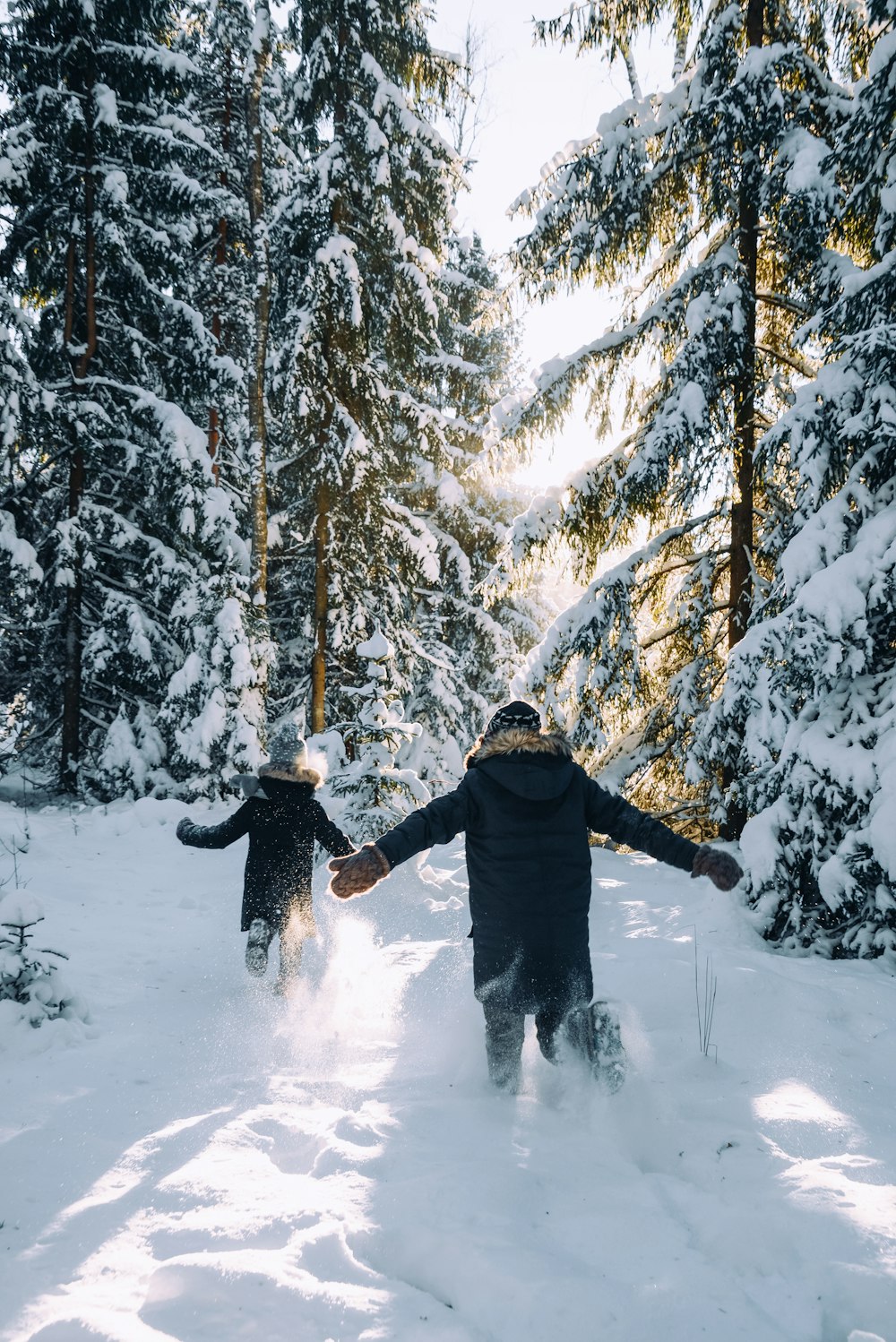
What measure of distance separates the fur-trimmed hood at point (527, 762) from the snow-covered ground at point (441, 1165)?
139cm

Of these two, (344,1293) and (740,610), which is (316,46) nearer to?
(740,610)

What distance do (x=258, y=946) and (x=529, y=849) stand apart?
2655 millimetres

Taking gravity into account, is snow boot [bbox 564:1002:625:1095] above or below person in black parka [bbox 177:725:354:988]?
below

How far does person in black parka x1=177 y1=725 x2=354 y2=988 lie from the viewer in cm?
531

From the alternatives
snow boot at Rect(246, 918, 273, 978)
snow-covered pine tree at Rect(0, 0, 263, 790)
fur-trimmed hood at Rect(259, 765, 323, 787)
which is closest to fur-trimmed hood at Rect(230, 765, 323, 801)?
fur-trimmed hood at Rect(259, 765, 323, 787)

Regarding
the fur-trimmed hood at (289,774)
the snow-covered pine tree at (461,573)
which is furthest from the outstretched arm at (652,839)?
the snow-covered pine tree at (461,573)

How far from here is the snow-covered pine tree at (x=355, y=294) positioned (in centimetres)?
1165

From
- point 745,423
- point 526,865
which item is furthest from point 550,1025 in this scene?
point 745,423

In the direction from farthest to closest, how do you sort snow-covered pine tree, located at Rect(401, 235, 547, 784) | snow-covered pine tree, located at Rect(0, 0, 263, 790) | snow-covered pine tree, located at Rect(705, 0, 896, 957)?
snow-covered pine tree, located at Rect(401, 235, 547, 784) → snow-covered pine tree, located at Rect(0, 0, 263, 790) → snow-covered pine tree, located at Rect(705, 0, 896, 957)

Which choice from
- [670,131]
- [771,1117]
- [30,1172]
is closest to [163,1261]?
[30,1172]

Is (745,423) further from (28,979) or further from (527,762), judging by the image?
(28,979)

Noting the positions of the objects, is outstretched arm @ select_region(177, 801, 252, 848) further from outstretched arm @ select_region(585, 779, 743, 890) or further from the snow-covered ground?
outstretched arm @ select_region(585, 779, 743, 890)

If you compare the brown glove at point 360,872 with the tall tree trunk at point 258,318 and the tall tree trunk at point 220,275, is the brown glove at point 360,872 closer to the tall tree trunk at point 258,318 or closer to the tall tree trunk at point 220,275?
the tall tree trunk at point 258,318

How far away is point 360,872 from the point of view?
3.44 meters
